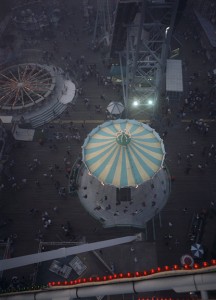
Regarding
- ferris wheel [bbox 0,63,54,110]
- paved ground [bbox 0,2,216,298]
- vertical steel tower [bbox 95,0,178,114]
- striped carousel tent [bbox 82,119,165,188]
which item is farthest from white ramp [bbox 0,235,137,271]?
ferris wheel [bbox 0,63,54,110]

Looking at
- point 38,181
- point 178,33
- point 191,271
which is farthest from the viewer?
point 178,33

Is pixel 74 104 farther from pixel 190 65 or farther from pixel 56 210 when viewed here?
pixel 190 65

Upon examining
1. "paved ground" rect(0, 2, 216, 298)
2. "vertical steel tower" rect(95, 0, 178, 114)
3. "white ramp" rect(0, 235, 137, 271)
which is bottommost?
"white ramp" rect(0, 235, 137, 271)

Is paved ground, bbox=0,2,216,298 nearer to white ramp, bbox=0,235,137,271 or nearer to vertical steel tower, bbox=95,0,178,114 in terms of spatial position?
white ramp, bbox=0,235,137,271

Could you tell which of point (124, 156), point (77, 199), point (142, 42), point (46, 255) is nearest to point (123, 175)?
point (124, 156)

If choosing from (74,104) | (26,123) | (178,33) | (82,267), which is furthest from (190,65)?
(82,267)

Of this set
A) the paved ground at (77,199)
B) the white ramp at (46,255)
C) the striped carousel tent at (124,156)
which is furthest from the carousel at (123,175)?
the white ramp at (46,255)

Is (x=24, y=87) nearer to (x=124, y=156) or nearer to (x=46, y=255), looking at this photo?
(x=124, y=156)
